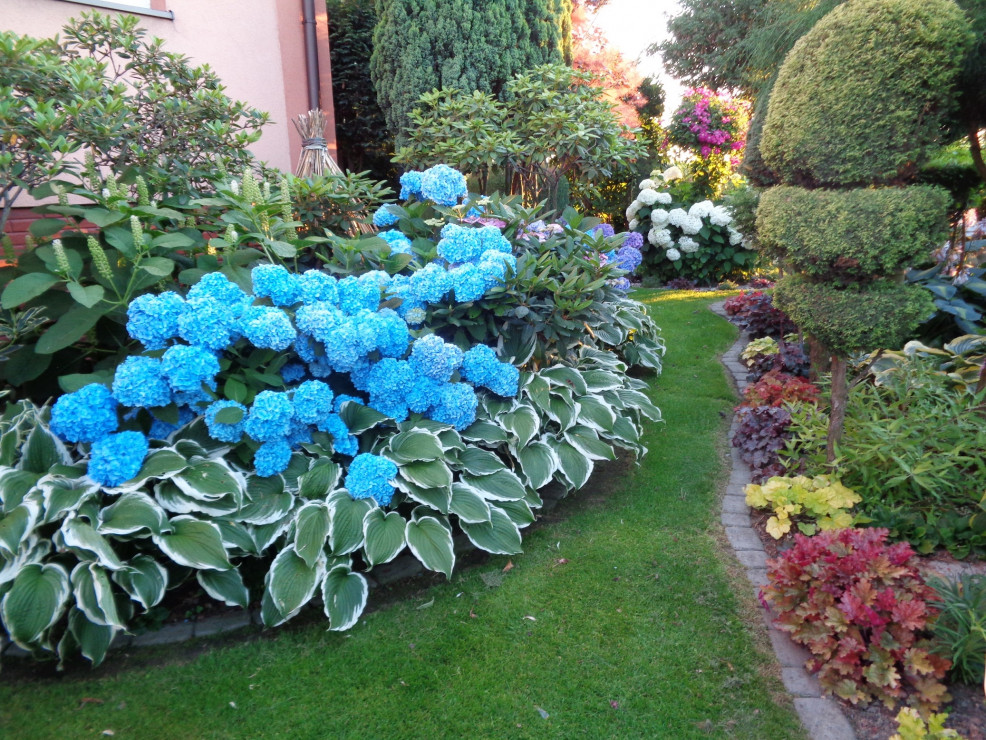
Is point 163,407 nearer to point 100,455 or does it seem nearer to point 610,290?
point 100,455

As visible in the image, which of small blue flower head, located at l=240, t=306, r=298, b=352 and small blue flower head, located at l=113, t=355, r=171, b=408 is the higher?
small blue flower head, located at l=240, t=306, r=298, b=352

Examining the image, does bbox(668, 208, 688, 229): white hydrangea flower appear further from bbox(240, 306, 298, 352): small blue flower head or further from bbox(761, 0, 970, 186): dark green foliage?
bbox(240, 306, 298, 352): small blue flower head

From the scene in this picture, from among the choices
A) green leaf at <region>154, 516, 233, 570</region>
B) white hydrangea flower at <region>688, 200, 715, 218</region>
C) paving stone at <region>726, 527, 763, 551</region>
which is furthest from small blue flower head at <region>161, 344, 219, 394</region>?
white hydrangea flower at <region>688, 200, 715, 218</region>

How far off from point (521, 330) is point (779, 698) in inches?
78.4

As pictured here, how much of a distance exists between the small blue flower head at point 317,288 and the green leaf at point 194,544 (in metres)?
0.99

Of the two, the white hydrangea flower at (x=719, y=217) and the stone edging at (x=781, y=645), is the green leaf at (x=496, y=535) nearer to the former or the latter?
the stone edging at (x=781, y=645)

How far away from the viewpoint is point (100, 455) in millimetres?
2184

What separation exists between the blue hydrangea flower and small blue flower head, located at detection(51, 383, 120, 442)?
1.27 metres

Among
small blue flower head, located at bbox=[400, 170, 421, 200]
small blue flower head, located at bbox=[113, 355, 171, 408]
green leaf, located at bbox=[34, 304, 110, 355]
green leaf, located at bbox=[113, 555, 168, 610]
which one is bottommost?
green leaf, located at bbox=[113, 555, 168, 610]

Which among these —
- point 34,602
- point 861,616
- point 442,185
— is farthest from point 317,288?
point 861,616

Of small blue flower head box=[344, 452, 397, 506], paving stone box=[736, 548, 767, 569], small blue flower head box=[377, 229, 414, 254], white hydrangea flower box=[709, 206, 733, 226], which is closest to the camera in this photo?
small blue flower head box=[344, 452, 397, 506]

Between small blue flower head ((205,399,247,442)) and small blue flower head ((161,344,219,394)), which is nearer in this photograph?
small blue flower head ((161,344,219,394))

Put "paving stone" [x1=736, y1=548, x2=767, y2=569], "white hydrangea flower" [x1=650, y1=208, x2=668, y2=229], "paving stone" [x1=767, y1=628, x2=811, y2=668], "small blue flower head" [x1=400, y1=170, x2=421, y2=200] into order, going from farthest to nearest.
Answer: "white hydrangea flower" [x1=650, y1=208, x2=668, y2=229] < "small blue flower head" [x1=400, y1=170, x2=421, y2=200] < "paving stone" [x1=736, y1=548, x2=767, y2=569] < "paving stone" [x1=767, y1=628, x2=811, y2=668]

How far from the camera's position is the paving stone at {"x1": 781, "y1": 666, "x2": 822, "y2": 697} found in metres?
2.01
